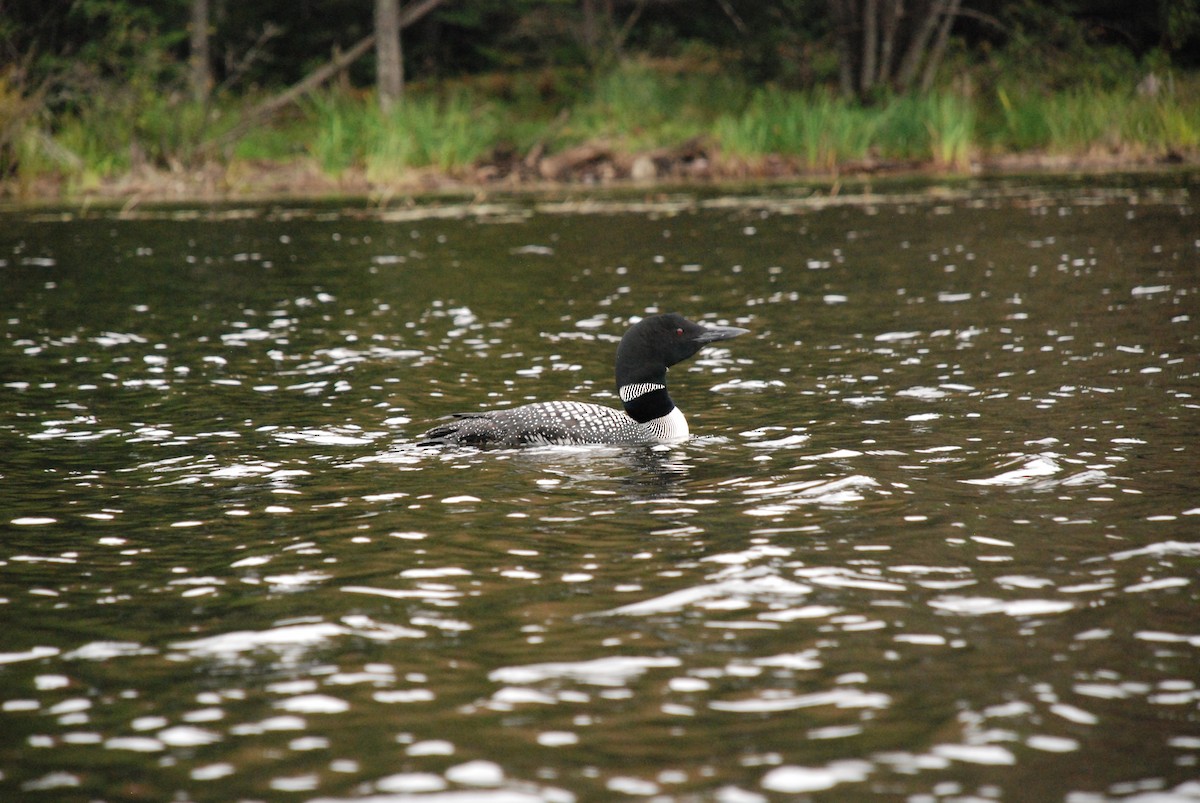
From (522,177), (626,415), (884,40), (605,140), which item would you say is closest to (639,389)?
(626,415)

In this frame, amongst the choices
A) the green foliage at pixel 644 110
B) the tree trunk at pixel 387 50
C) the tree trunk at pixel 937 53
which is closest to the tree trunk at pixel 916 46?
the tree trunk at pixel 937 53

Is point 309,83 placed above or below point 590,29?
below

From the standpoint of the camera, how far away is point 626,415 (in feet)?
30.2

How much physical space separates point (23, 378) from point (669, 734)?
346 inches

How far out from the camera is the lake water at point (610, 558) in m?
4.30

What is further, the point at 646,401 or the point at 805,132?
the point at 805,132

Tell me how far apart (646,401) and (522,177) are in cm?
2333

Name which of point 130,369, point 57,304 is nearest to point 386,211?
point 57,304

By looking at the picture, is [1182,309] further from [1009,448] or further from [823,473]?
[823,473]

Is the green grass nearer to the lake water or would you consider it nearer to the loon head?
the lake water

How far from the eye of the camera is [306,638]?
5348 millimetres

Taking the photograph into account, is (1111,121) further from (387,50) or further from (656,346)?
(656,346)

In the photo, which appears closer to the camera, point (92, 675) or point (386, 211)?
point (92, 675)

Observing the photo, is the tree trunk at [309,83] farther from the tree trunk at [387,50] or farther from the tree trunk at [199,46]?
the tree trunk at [199,46]
